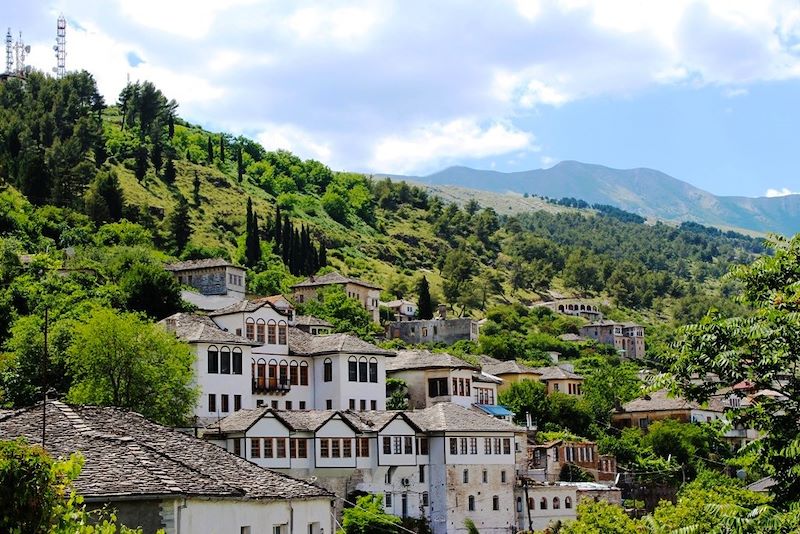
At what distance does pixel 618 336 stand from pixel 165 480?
136489mm

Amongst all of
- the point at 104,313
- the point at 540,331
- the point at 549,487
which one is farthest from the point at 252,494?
the point at 540,331

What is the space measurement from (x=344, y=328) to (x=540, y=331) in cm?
4627

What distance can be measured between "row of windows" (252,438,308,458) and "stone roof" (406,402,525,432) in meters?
8.26

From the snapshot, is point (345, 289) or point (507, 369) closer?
point (507, 369)

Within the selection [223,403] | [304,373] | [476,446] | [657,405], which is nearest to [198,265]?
[304,373]

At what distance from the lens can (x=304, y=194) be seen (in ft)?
636

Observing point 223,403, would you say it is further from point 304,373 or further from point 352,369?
point 352,369

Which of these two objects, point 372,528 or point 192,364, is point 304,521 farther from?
point 192,364

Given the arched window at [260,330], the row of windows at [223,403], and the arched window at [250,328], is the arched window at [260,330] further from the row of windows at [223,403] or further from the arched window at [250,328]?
the row of windows at [223,403]

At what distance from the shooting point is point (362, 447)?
6284 cm

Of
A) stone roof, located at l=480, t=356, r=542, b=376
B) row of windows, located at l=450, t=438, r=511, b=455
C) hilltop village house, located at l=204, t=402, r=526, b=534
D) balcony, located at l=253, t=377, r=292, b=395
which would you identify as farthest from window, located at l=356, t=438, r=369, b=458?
stone roof, located at l=480, t=356, r=542, b=376

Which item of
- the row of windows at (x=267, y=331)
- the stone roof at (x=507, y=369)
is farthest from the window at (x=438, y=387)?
the stone roof at (x=507, y=369)

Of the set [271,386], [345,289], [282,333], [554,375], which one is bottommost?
[554,375]

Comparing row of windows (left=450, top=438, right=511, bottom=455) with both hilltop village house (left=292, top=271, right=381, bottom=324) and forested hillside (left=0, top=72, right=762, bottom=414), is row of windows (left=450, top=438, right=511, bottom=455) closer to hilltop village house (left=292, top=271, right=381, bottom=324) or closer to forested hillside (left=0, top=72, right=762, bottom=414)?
forested hillside (left=0, top=72, right=762, bottom=414)
